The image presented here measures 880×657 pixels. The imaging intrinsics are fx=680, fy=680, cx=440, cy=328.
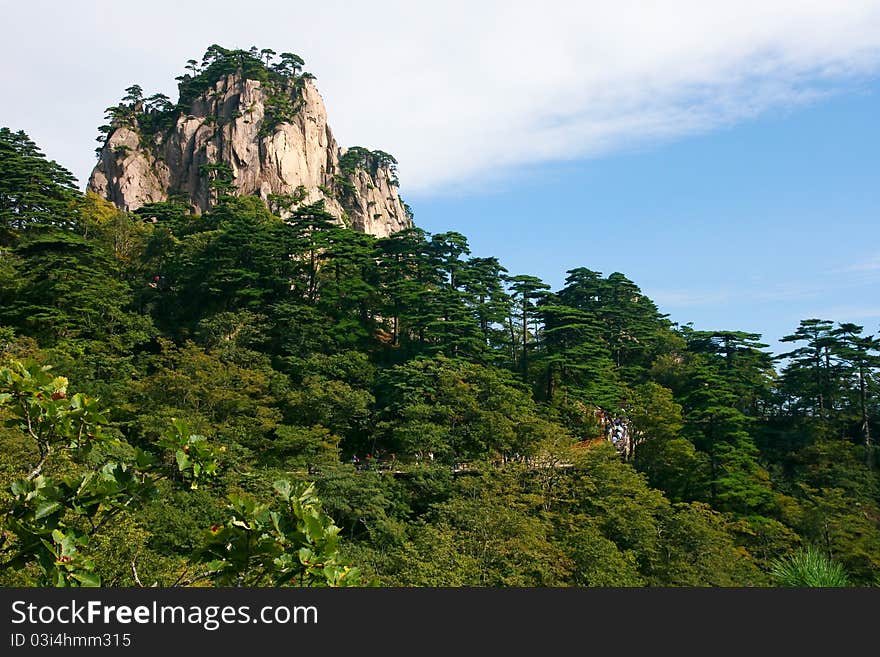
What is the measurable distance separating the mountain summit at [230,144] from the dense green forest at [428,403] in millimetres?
9268

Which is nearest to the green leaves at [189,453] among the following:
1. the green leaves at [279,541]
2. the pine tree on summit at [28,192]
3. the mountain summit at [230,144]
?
the green leaves at [279,541]

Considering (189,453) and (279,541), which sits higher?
(189,453)

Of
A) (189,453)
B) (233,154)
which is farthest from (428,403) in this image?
(233,154)

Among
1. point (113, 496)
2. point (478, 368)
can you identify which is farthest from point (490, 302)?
point (113, 496)

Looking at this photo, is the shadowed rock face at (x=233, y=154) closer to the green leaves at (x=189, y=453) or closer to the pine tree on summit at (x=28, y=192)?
the pine tree on summit at (x=28, y=192)

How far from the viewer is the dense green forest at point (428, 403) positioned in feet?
45.4

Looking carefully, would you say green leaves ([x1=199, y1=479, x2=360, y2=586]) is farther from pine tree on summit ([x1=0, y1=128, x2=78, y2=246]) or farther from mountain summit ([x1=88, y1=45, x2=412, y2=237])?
mountain summit ([x1=88, y1=45, x2=412, y2=237])

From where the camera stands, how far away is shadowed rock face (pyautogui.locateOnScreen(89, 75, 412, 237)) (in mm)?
40281

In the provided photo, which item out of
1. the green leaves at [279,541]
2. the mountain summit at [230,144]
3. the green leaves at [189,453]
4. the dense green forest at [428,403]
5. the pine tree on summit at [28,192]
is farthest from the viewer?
the mountain summit at [230,144]

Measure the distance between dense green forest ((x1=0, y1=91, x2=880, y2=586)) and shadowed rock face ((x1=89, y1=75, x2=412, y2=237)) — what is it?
30.7ft

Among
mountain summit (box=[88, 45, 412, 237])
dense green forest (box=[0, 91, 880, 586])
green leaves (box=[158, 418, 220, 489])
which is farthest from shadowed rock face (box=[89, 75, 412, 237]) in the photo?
green leaves (box=[158, 418, 220, 489])

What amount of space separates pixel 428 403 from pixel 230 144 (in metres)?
27.4

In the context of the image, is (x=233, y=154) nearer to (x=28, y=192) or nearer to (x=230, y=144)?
(x=230, y=144)

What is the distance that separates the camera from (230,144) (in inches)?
→ 1599
